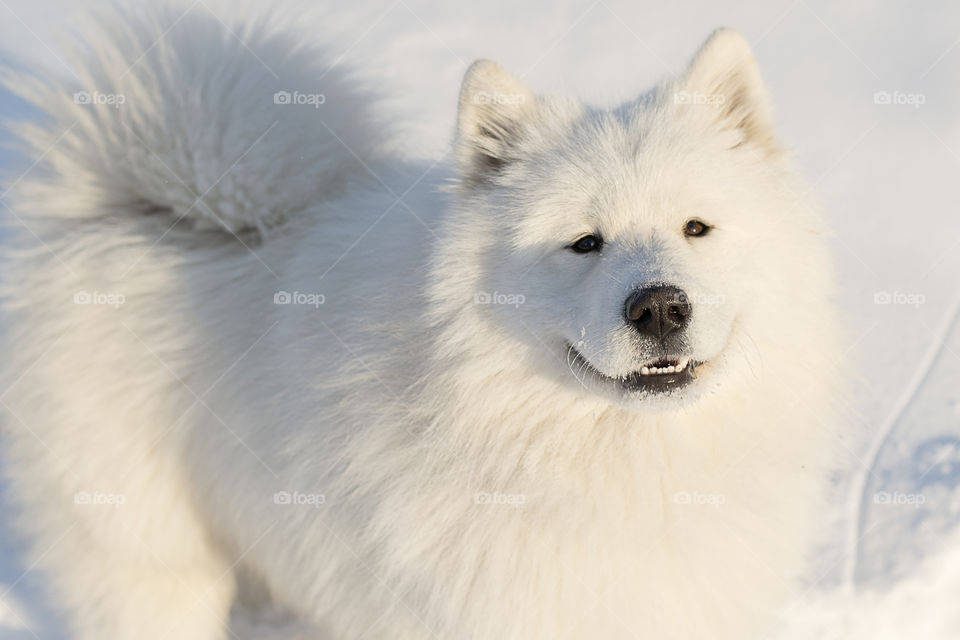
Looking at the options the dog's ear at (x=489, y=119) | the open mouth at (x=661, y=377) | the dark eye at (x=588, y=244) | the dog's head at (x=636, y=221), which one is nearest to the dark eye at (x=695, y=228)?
the dog's head at (x=636, y=221)

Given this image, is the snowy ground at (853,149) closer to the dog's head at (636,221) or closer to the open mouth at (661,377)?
the dog's head at (636,221)

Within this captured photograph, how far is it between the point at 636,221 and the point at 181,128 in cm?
192

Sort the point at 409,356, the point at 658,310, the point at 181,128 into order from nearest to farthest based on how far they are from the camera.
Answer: the point at 658,310 → the point at 409,356 → the point at 181,128

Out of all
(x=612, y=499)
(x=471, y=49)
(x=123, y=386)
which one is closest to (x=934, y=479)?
(x=612, y=499)

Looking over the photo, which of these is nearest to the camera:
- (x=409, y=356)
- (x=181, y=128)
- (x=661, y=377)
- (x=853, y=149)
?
(x=661, y=377)

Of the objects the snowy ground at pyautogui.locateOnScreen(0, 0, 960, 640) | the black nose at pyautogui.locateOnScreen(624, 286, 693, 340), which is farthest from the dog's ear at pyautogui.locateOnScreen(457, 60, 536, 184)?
the black nose at pyautogui.locateOnScreen(624, 286, 693, 340)

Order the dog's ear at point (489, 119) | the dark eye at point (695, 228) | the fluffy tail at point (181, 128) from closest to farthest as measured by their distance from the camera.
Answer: the dark eye at point (695, 228) → the dog's ear at point (489, 119) → the fluffy tail at point (181, 128)

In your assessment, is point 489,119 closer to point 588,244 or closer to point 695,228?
point 588,244

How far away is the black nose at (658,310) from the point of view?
2.37m

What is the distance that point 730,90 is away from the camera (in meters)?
→ 2.95

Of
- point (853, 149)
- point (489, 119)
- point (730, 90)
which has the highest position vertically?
point (853, 149)

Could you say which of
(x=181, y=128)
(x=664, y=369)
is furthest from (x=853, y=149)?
(x=181, y=128)

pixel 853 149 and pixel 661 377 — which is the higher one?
pixel 853 149

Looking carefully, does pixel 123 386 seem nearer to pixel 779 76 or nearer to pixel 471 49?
pixel 471 49
